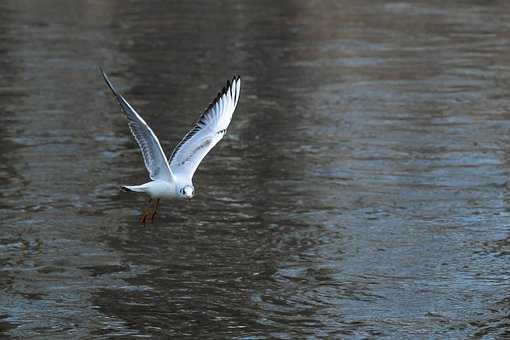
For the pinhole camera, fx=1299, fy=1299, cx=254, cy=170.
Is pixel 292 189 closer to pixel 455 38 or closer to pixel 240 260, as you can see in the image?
pixel 240 260

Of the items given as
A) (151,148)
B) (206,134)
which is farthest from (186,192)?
(206,134)

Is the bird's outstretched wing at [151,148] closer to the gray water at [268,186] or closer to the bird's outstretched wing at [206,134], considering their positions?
the bird's outstretched wing at [206,134]

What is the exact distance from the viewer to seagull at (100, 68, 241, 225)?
10.8 metres

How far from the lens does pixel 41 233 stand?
44.3 ft

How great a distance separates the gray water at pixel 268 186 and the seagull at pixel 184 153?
1.12 m

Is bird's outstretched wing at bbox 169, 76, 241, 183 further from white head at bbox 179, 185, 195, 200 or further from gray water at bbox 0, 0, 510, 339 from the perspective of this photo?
gray water at bbox 0, 0, 510, 339

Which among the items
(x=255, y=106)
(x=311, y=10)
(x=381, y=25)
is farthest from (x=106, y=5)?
(x=255, y=106)

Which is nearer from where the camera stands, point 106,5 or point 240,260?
point 240,260

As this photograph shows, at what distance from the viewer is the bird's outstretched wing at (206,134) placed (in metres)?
11.5

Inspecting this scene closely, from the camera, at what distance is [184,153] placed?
11625 mm

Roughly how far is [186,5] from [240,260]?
1840 cm

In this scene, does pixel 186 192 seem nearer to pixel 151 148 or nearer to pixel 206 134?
pixel 151 148

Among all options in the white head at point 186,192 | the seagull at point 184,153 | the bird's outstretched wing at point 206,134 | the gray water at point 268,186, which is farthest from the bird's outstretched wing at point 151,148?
the gray water at point 268,186

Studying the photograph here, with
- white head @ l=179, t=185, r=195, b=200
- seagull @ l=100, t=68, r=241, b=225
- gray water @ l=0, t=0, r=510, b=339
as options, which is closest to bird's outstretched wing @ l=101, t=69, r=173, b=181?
seagull @ l=100, t=68, r=241, b=225
